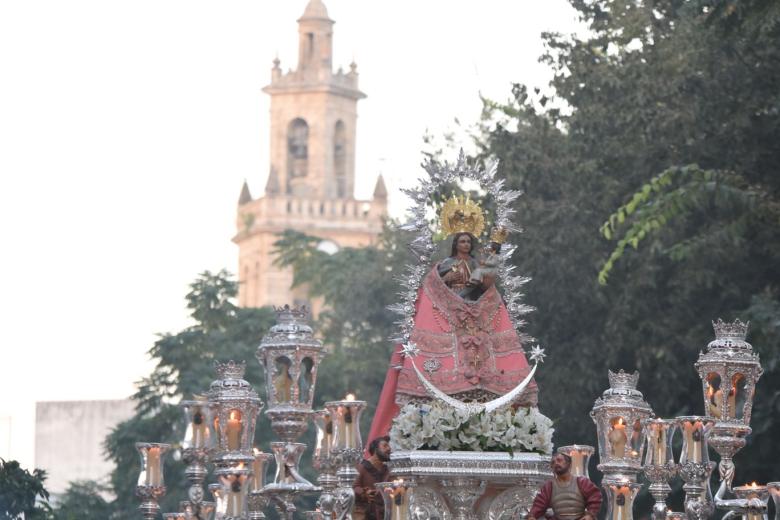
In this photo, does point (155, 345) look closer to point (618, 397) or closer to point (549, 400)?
point (549, 400)

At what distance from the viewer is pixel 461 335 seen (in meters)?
25.7

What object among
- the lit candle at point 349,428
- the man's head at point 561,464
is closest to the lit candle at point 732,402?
the man's head at point 561,464

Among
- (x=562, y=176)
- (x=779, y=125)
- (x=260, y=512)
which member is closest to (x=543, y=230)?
(x=562, y=176)

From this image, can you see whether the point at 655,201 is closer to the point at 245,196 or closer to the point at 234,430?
the point at 234,430

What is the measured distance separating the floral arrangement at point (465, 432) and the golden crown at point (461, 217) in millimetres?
2288

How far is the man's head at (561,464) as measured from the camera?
917 inches

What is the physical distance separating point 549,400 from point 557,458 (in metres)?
17.9

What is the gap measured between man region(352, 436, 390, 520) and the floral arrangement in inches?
13.7

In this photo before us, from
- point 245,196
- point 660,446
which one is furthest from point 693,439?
point 245,196

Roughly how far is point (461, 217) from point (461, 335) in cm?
112

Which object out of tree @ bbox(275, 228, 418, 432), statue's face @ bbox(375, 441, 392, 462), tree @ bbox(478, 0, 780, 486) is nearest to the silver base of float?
statue's face @ bbox(375, 441, 392, 462)

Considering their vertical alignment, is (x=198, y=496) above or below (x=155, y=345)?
below

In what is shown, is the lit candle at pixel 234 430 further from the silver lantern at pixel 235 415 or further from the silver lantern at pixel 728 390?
the silver lantern at pixel 728 390

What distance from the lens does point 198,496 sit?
85.3 feet
